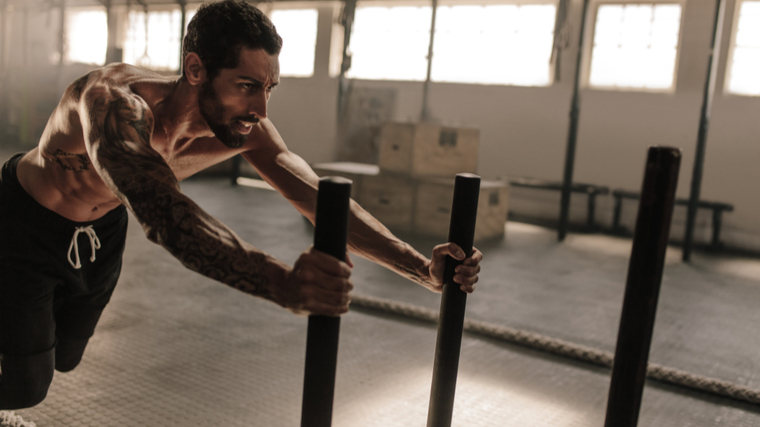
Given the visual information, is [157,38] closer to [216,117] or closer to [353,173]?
[353,173]

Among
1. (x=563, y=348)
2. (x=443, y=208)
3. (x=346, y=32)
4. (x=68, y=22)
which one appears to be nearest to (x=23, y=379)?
(x=563, y=348)

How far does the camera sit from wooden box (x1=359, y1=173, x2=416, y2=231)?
571 cm

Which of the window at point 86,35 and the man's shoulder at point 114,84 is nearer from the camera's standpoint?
the man's shoulder at point 114,84

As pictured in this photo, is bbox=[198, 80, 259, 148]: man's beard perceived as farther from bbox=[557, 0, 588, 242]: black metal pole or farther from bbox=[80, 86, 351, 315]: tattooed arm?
bbox=[557, 0, 588, 242]: black metal pole

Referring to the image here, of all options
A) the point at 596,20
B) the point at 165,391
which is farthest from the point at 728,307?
the point at 596,20

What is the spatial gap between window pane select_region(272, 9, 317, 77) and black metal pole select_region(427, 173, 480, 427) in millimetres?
8285

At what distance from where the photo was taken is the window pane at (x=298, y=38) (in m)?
9.15

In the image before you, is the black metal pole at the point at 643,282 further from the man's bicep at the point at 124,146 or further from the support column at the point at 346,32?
the support column at the point at 346,32

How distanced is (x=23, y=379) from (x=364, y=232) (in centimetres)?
97

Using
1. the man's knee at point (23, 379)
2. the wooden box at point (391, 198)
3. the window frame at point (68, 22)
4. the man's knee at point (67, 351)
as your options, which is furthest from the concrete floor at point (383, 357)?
the window frame at point (68, 22)

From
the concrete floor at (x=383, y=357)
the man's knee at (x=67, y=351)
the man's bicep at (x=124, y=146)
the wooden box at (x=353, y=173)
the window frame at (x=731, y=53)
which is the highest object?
the window frame at (x=731, y=53)

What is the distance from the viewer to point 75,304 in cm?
171

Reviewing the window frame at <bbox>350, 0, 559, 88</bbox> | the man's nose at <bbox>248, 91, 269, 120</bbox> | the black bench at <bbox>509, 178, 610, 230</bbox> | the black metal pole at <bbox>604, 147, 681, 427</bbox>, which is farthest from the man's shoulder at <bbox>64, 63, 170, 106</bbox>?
the window frame at <bbox>350, 0, 559, 88</bbox>

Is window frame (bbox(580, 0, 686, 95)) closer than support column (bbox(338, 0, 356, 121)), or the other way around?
window frame (bbox(580, 0, 686, 95))
